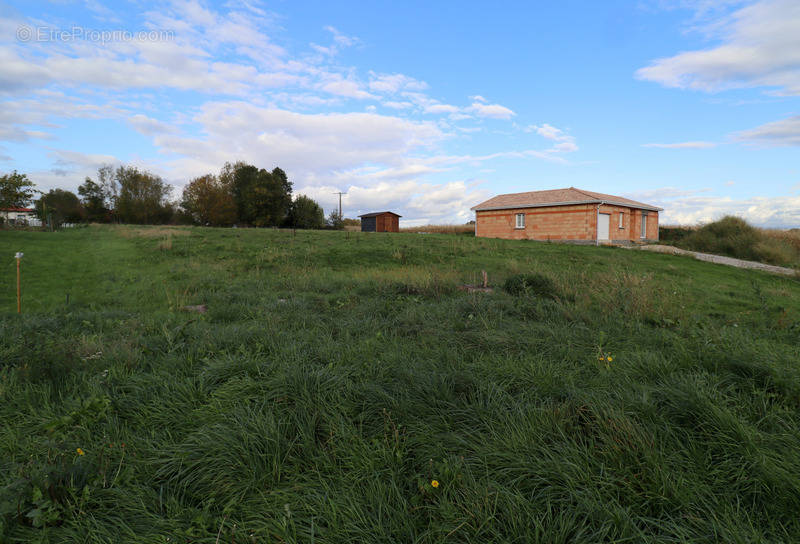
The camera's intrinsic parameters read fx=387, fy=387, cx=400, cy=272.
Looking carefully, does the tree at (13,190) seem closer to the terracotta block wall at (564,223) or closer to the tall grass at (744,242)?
the terracotta block wall at (564,223)

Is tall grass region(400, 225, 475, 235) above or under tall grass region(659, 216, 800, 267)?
above

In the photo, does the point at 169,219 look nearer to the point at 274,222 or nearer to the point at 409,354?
the point at 274,222

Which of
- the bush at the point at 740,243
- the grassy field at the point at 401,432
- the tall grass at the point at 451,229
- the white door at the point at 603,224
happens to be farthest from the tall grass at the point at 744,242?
the grassy field at the point at 401,432

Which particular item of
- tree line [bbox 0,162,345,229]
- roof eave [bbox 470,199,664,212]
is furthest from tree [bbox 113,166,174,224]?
roof eave [bbox 470,199,664,212]

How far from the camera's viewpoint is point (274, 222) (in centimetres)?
5194

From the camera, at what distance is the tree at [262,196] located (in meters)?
50.8

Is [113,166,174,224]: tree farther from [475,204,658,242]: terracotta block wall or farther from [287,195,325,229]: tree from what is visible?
[475,204,658,242]: terracotta block wall

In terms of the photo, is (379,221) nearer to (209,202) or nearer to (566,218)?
(566,218)

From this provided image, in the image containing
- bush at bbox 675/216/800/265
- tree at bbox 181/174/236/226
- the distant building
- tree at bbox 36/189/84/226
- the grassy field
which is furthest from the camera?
tree at bbox 36/189/84/226

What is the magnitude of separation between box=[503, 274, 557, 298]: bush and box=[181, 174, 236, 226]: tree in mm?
53624

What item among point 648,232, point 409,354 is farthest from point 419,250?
point 648,232

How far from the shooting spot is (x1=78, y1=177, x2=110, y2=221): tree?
6188 cm

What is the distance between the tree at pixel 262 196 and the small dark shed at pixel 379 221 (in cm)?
1453

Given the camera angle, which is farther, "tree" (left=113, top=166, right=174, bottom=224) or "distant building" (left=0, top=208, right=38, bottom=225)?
"tree" (left=113, top=166, right=174, bottom=224)
